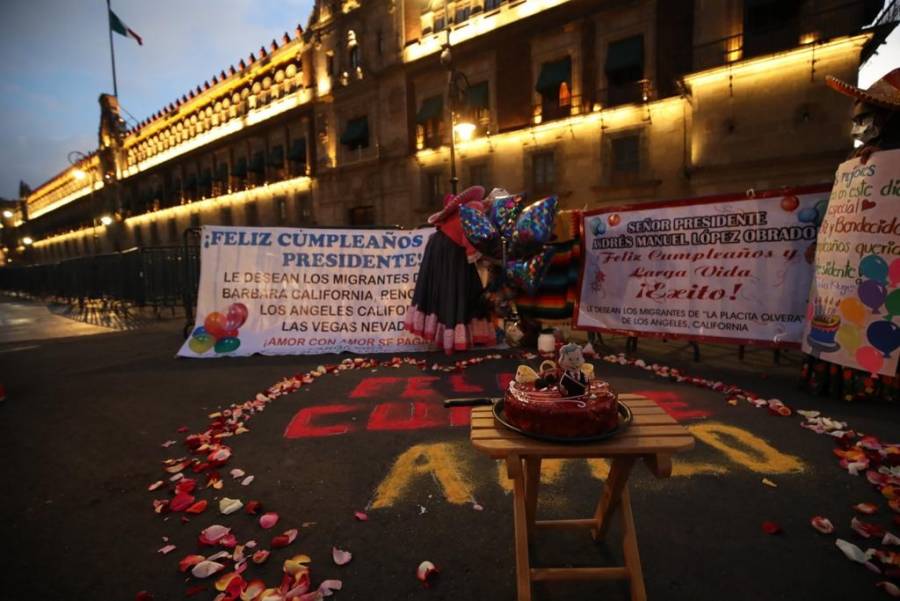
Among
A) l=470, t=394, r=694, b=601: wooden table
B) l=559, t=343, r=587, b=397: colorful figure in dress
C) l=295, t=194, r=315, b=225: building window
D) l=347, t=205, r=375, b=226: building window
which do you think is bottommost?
l=470, t=394, r=694, b=601: wooden table

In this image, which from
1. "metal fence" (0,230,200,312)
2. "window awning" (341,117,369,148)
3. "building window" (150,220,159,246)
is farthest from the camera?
"building window" (150,220,159,246)

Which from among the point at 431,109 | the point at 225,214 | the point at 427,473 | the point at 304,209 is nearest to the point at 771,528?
the point at 427,473

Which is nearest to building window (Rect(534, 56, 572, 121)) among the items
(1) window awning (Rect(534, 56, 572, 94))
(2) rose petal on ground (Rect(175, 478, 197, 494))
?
(1) window awning (Rect(534, 56, 572, 94))

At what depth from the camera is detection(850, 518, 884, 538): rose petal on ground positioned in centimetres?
Result: 231

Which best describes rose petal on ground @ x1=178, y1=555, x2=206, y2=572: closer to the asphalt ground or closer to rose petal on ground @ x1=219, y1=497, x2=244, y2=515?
the asphalt ground

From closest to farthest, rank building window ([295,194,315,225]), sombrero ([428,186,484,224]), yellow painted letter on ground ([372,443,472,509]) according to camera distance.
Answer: yellow painted letter on ground ([372,443,472,509]) → sombrero ([428,186,484,224]) → building window ([295,194,315,225])

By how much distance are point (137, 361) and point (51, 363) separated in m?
1.44

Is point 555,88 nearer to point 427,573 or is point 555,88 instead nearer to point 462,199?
point 462,199

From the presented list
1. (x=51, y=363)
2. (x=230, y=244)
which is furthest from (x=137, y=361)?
(x=230, y=244)

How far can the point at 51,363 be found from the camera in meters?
6.91

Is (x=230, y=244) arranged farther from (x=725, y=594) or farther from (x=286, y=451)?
(x=725, y=594)

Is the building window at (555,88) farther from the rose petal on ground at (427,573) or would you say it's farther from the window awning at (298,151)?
the rose petal on ground at (427,573)

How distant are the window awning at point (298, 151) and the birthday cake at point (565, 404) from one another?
105 ft

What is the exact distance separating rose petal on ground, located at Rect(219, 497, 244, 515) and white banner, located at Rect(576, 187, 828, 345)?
206 inches
